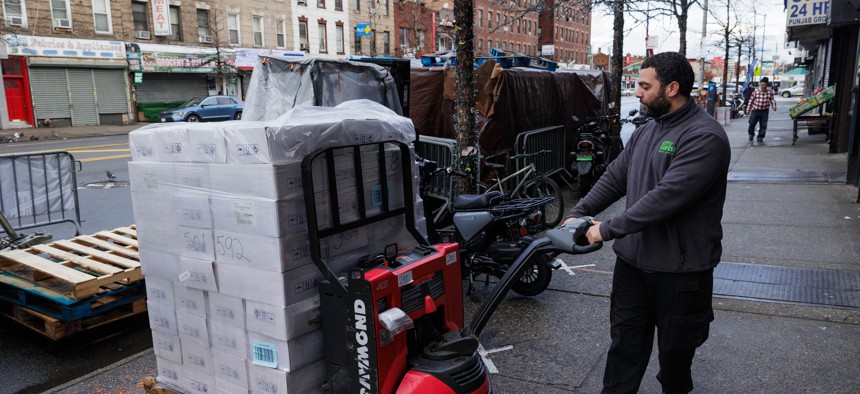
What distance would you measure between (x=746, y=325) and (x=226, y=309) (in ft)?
13.0

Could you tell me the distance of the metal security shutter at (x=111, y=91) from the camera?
2969cm

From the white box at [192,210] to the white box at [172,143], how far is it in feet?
0.67

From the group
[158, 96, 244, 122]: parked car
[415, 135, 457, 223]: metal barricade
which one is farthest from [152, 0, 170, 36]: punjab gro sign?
[415, 135, 457, 223]: metal barricade

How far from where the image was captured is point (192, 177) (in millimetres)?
3139

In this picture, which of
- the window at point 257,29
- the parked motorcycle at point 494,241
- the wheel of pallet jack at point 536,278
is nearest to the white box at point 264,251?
the parked motorcycle at point 494,241

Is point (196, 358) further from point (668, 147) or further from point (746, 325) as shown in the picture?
point (746, 325)

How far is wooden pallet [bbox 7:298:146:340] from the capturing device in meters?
4.57

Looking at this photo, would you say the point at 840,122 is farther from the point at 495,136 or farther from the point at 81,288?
the point at 81,288

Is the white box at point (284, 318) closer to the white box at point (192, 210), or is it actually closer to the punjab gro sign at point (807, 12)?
the white box at point (192, 210)

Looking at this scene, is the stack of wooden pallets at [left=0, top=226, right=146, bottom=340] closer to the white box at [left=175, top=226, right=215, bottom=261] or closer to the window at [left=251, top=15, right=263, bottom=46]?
the white box at [left=175, top=226, right=215, bottom=261]

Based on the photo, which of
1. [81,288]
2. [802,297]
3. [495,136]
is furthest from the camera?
[495,136]

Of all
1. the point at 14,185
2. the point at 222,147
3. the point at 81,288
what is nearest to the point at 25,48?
the point at 14,185

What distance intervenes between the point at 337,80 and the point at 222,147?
4.46 metres

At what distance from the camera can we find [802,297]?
5324 millimetres
